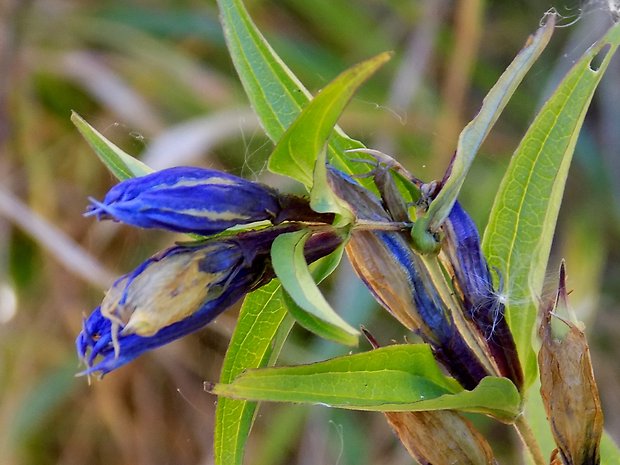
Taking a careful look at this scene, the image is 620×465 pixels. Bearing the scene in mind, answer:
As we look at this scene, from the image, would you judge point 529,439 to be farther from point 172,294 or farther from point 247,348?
point 172,294

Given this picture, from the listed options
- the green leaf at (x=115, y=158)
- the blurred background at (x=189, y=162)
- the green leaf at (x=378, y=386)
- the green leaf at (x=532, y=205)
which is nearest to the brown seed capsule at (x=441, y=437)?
the green leaf at (x=378, y=386)

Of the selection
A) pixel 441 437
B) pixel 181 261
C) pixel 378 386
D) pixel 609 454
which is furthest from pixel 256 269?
pixel 609 454

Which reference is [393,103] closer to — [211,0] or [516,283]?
[211,0]

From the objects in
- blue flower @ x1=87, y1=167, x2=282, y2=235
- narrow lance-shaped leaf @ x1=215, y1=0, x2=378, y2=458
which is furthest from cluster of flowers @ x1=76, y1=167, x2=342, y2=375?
narrow lance-shaped leaf @ x1=215, y1=0, x2=378, y2=458

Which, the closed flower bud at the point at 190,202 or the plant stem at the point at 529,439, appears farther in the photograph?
the plant stem at the point at 529,439

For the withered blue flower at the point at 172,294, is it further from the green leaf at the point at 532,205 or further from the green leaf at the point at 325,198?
the green leaf at the point at 532,205

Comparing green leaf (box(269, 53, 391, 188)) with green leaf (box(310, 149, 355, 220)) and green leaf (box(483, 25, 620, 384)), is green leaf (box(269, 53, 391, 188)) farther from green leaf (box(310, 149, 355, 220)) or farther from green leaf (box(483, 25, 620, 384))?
green leaf (box(483, 25, 620, 384))
